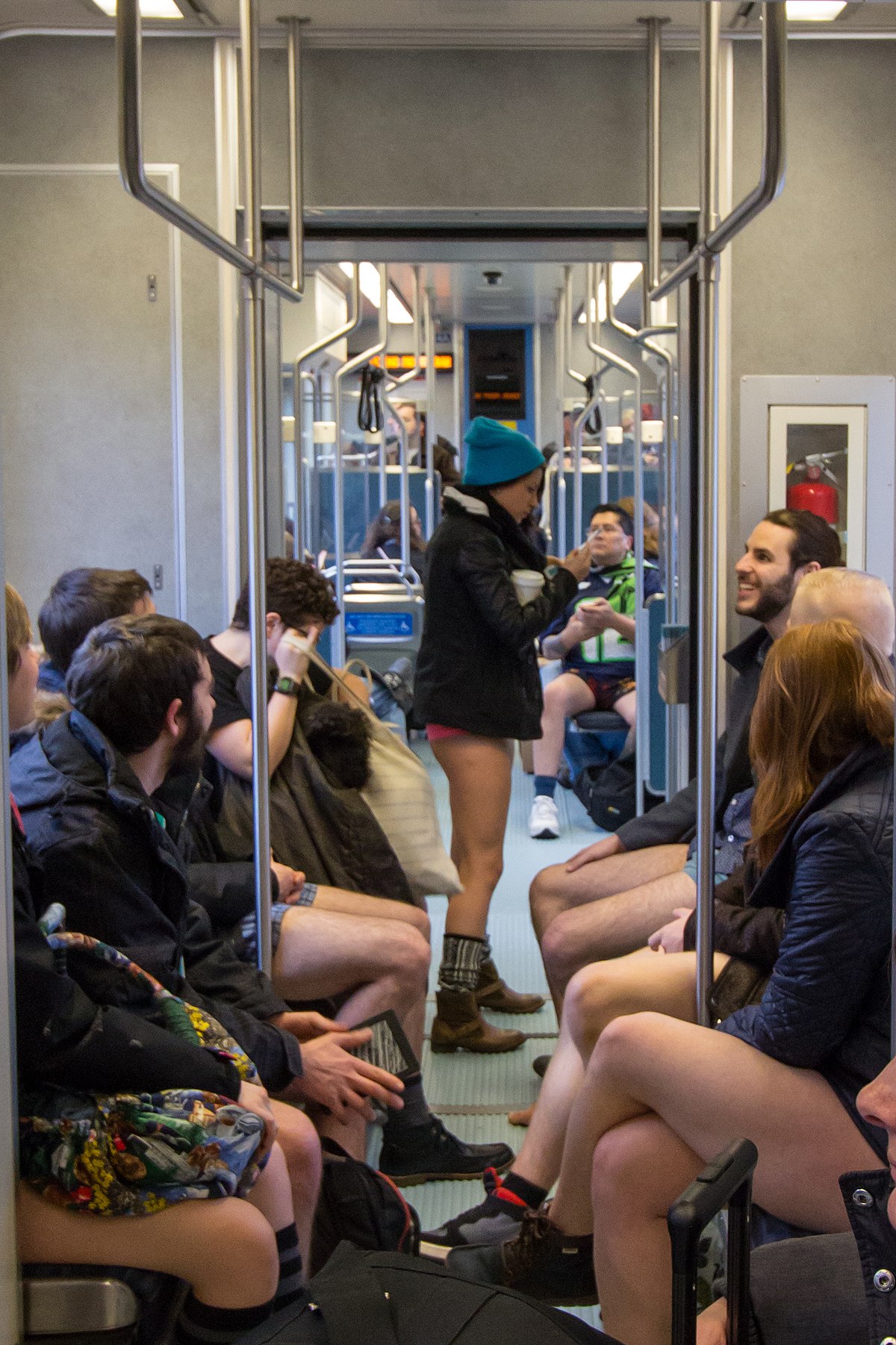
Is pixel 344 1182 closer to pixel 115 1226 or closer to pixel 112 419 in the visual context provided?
pixel 115 1226

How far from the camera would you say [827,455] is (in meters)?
3.65

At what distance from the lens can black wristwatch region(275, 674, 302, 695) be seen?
9.55 feet

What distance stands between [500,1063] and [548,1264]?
3.81 ft

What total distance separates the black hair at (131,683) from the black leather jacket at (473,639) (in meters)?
1.53

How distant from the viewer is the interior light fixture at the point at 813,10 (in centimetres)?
303

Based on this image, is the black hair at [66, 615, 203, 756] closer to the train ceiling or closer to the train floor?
the train floor

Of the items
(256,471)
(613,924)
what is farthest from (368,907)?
(256,471)

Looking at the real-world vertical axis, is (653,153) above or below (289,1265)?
above

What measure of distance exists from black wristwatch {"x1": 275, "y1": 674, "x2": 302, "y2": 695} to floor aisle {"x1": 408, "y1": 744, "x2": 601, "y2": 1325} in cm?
100

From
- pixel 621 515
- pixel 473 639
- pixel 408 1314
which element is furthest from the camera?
pixel 621 515

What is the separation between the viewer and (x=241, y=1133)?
156cm

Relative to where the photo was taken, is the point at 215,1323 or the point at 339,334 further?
the point at 339,334

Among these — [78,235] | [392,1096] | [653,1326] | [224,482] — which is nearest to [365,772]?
[392,1096]

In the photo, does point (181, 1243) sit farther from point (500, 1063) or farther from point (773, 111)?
point (500, 1063)
